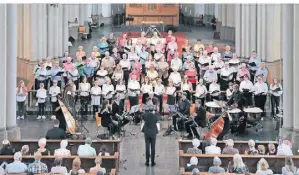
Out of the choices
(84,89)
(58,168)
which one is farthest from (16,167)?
(84,89)

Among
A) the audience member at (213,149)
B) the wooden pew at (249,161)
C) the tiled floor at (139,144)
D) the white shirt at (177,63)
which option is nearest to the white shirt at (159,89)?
the tiled floor at (139,144)

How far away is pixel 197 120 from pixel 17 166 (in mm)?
7424

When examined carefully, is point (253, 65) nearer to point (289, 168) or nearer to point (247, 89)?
point (247, 89)

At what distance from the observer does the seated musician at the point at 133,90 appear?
24.4 meters

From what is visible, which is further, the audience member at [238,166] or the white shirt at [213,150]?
the white shirt at [213,150]

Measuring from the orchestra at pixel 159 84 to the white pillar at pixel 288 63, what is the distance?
1824mm

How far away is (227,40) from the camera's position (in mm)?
42188

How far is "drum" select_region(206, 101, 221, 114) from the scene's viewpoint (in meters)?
22.6

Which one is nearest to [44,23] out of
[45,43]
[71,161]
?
[45,43]

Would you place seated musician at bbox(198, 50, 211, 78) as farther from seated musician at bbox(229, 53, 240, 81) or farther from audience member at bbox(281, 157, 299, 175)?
audience member at bbox(281, 157, 299, 175)

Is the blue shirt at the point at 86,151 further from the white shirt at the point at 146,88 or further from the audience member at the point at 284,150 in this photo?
the white shirt at the point at 146,88

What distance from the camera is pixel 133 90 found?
2439 centimetres

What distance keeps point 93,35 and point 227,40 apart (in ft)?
27.5

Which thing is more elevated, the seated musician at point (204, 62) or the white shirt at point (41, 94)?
the seated musician at point (204, 62)
